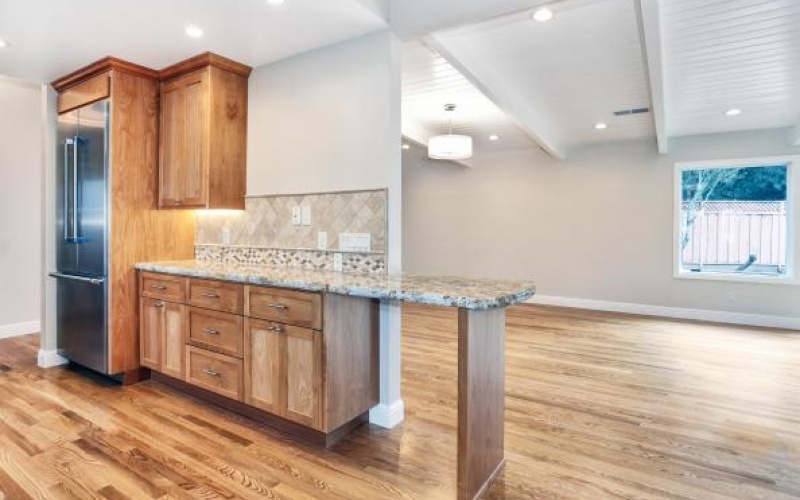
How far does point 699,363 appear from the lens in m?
3.94

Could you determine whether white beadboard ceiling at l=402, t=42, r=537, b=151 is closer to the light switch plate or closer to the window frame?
the light switch plate

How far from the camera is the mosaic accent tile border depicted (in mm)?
2697

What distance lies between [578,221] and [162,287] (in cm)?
578

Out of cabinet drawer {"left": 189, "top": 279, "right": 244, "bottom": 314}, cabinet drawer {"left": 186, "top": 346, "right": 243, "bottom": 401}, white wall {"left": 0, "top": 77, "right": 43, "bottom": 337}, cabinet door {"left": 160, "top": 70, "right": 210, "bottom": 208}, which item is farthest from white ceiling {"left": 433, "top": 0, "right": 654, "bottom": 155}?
white wall {"left": 0, "top": 77, "right": 43, "bottom": 337}

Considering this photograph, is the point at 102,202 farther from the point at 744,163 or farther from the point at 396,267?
the point at 744,163

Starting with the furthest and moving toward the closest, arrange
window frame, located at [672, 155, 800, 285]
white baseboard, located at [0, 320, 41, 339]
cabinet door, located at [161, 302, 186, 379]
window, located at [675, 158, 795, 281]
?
window, located at [675, 158, 795, 281] → window frame, located at [672, 155, 800, 285] → white baseboard, located at [0, 320, 41, 339] → cabinet door, located at [161, 302, 186, 379]

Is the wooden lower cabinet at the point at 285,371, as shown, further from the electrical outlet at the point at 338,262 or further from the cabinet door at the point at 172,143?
the cabinet door at the point at 172,143

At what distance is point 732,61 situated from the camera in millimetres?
3646

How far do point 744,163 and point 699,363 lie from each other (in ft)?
10.7

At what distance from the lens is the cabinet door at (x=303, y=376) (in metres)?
2.27

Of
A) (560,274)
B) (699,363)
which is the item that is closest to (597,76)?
(699,363)

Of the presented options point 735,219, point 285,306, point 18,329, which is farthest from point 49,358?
point 735,219

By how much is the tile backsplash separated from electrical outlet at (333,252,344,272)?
0.02 meters

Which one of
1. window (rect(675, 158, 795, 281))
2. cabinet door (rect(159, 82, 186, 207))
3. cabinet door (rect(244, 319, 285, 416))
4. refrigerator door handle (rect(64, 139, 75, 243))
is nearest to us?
cabinet door (rect(244, 319, 285, 416))
